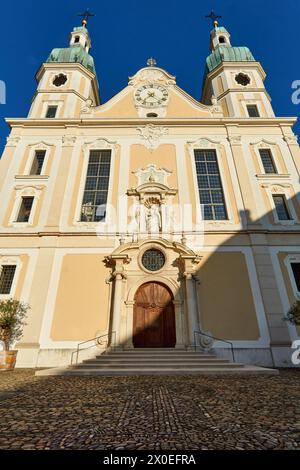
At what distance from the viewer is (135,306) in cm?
1202

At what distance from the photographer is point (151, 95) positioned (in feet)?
65.3

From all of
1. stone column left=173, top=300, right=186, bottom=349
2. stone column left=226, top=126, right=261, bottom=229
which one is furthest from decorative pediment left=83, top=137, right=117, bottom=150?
stone column left=173, top=300, right=186, bottom=349

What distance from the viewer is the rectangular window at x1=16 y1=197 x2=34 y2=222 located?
14.2 m

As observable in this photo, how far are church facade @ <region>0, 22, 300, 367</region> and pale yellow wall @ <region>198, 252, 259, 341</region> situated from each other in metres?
0.05

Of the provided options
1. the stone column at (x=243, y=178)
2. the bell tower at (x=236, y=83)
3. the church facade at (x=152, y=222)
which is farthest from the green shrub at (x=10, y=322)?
the bell tower at (x=236, y=83)

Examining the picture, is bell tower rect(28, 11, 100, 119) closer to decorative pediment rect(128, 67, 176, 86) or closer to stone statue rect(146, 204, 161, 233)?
decorative pediment rect(128, 67, 176, 86)

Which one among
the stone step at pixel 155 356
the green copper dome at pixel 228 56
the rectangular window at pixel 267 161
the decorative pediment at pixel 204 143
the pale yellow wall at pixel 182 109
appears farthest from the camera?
the green copper dome at pixel 228 56

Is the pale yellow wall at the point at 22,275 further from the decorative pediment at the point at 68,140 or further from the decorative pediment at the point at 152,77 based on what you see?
the decorative pediment at the point at 152,77

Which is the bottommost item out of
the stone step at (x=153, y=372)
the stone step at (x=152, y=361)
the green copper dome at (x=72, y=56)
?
the stone step at (x=153, y=372)

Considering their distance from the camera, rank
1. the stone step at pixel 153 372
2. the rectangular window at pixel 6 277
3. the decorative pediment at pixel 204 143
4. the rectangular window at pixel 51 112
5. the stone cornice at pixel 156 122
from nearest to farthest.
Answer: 1. the stone step at pixel 153 372
2. the rectangular window at pixel 6 277
3. the decorative pediment at pixel 204 143
4. the stone cornice at pixel 156 122
5. the rectangular window at pixel 51 112

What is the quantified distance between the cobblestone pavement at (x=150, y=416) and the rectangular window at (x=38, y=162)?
13501 millimetres

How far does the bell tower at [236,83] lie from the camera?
62.7 ft

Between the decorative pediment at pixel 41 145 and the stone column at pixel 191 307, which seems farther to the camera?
the decorative pediment at pixel 41 145

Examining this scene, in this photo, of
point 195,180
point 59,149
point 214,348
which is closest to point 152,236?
point 195,180
